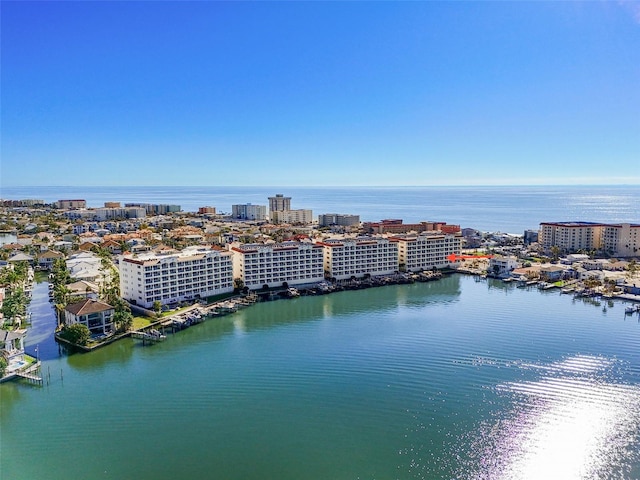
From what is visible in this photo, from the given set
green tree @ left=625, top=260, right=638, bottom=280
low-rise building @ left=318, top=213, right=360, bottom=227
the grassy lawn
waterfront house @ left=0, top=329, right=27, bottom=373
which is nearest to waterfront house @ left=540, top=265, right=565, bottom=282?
green tree @ left=625, top=260, right=638, bottom=280

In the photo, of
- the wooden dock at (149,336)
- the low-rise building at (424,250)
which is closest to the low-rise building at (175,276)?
the wooden dock at (149,336)

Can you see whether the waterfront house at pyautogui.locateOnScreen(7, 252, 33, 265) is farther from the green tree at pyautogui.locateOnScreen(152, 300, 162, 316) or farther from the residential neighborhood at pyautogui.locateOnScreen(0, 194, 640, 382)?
the green tree at pyautogui.locateOnScreen(152, 300, 162, 316)

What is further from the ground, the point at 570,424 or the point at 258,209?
the point at 258,209

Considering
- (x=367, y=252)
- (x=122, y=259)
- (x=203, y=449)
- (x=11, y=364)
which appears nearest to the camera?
(x=203, y=449)

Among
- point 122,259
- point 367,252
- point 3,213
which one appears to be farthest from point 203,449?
point 3,213

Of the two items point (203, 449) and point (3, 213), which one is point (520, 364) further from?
point (3, 213)

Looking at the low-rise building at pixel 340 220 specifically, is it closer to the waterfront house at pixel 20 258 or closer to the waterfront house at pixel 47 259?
the waterfront house at pixel 47 259
